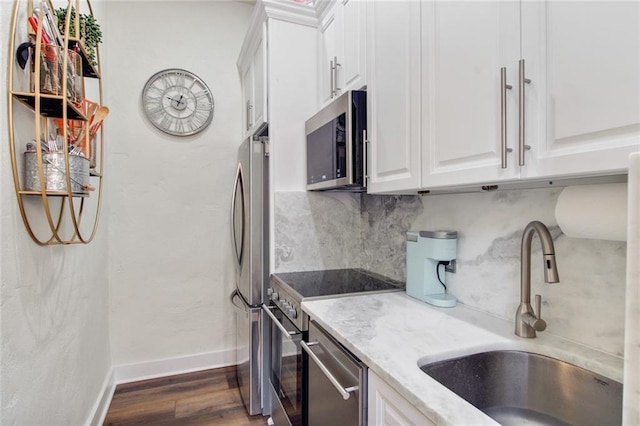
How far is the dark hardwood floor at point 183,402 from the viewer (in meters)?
2.10

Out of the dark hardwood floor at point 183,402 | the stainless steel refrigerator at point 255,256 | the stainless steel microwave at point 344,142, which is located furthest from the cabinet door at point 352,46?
the dark hardwood floor at point 183,402

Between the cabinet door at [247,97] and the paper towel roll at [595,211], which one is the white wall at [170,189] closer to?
the cabinet door at [247,97]

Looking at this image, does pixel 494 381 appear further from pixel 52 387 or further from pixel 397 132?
pixel 52 387

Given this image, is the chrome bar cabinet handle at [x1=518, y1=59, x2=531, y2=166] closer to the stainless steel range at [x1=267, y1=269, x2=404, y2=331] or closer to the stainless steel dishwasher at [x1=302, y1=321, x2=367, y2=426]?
the stainless steel dishwasher at [x1=302, y1=321, x2=367, y2=426]

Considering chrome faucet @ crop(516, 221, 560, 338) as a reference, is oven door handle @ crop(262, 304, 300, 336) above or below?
below

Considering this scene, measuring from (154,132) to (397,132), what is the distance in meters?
2.10

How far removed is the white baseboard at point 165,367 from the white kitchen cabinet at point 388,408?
2.18 meters

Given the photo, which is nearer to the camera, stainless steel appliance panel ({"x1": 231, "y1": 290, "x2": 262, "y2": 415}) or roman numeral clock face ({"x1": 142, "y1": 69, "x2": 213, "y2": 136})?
stainless steel appliance panel ({"x1": 231, "y1": 290, "x2": 262, "y2": 415})

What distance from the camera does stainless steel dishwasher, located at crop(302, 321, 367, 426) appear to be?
0.96 meters

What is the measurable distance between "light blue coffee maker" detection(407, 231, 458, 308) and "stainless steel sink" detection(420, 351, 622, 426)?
39cm

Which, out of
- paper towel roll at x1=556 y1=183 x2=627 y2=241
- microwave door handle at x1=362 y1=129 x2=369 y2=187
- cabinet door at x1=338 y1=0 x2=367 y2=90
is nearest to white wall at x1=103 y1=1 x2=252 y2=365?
cabinet door at x1=338 y1=0 x2=367 y2=90

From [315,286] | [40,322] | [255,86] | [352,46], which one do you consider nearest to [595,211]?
[315,286]

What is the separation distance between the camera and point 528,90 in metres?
0.82

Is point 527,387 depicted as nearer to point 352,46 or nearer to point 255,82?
point 352,46
